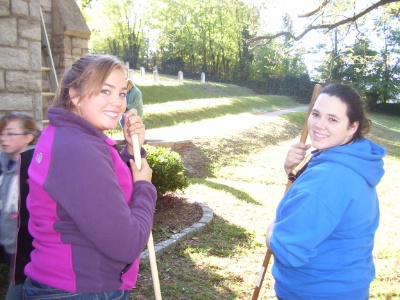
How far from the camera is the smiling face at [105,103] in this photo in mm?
1750

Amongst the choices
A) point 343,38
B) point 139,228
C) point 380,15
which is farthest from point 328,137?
point 380,15

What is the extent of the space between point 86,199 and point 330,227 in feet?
3.40

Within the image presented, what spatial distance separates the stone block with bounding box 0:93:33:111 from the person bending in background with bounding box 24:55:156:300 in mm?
4024

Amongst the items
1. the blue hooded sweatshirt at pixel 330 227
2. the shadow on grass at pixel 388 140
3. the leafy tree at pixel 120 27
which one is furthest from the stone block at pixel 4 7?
the leafy tree at pixel 120 27

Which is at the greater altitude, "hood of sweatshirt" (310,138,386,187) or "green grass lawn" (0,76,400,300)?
"hood of sweatshirt" (310,138,386,187)

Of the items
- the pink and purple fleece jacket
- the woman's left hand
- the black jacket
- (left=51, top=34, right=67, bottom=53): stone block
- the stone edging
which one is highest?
(left=51, top=34, right=67, bottom=53): stone block

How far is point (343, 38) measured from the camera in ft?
30.6

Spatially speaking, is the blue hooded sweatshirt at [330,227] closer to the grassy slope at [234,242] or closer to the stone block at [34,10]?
the grassy slope at [234,242]

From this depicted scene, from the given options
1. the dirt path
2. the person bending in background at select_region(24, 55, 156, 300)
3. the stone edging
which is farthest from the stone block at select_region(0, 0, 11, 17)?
the dirt path

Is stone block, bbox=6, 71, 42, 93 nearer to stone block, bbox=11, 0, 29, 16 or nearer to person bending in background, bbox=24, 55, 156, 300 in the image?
stone block, bbox=11, 0, 29, 16

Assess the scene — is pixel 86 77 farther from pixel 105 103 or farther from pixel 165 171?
pixel 165 171

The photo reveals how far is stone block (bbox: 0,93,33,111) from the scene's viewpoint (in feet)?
17.5

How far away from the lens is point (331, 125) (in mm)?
2084

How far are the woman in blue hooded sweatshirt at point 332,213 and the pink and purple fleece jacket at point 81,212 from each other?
0.66 metres
